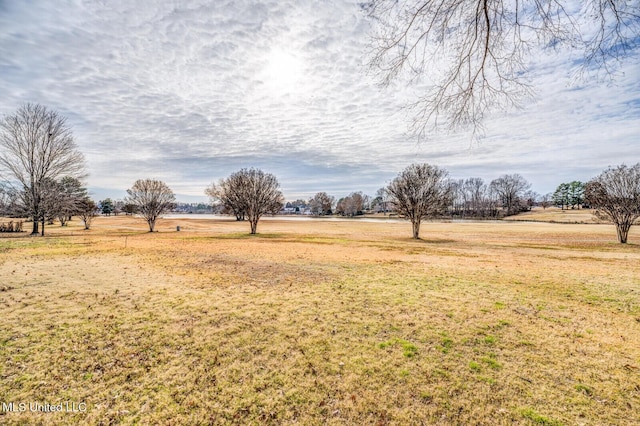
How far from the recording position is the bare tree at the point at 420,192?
27.5 metres

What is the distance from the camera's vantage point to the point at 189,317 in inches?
253

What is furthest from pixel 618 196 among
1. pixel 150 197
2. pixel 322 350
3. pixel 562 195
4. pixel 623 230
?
pixel 562 195

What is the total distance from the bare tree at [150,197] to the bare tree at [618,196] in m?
47.9

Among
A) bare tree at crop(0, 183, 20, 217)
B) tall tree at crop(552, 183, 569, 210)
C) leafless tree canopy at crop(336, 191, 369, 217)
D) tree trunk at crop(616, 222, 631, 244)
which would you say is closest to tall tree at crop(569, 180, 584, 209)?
tall tree at crop(552, 183, 569, 210)

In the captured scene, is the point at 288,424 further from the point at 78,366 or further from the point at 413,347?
the point at 78,366

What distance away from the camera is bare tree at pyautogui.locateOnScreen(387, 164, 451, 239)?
27.5m

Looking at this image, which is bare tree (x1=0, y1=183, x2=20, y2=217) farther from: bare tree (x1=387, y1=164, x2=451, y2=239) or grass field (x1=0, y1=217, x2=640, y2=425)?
bare tree (x1=387, y1=164, x2=451, y2=239)

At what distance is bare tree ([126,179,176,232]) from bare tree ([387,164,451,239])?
30805 millimetres

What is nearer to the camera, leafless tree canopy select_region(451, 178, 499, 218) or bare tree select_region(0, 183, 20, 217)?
bare tree select_region(0, 183, 20, 217)

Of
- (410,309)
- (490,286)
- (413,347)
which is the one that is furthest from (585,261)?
(413,347)

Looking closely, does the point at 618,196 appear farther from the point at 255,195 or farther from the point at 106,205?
the point at 106,205

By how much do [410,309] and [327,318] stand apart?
87.2 inches

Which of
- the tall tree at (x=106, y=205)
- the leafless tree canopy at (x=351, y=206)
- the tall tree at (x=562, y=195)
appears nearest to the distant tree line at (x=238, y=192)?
the tall tree at (x=106, y=205)

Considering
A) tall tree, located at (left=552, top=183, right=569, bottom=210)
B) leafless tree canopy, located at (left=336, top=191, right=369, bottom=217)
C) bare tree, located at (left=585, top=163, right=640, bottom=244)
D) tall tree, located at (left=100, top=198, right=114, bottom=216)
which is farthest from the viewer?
leafless tree canopy, located at (left=336, top=191, right=369, bottom=217)
